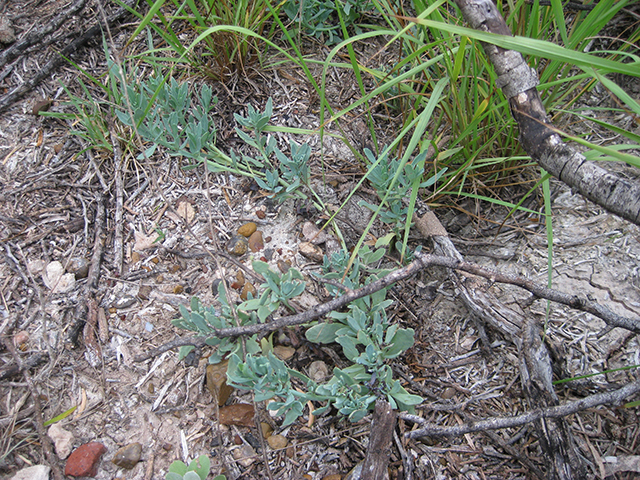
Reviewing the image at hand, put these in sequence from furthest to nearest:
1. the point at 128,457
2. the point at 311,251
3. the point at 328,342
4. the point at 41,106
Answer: the point at 41,106 → the point at 311,251 → the point at 328,342 → the point at 128,457

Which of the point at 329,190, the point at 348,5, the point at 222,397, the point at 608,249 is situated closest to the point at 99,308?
the point at 222,397

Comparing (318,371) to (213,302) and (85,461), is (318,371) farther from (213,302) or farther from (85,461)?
(85,461)

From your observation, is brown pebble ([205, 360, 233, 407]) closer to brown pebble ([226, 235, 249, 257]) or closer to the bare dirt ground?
the bare dirt ground

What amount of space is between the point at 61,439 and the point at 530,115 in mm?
1980

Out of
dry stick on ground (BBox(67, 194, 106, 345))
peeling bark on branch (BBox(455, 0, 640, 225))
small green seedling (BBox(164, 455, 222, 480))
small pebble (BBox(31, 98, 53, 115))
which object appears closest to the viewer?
peeling bark on branch (BBox(455, 0, 640, 225))

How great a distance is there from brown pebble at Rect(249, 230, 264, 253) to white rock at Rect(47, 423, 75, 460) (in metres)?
0.99

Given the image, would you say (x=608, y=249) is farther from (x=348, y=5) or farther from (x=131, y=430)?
(x=131, y=430)

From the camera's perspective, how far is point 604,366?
4.75 feet

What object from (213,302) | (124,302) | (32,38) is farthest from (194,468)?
(32,38)

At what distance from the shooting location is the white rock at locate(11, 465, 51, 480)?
4.56 ft

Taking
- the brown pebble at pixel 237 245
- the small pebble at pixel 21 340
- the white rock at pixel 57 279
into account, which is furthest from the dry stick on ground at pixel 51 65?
the brown pebble at pixel 237 245

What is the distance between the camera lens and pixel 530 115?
4.11ft

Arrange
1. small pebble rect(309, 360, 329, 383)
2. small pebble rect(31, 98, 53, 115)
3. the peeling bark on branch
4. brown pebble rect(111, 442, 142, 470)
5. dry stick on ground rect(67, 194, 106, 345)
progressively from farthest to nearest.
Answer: small pebble rect(31, 98, 53, 115)
dry stick on ground rect(67, 194, 106, 345)
small pebble rect(309, 360, 329, 383)
brown pebble rect(111, 442, 142, 470)
the peeling bark on branch

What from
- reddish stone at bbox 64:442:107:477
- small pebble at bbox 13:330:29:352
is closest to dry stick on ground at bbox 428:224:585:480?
reddish stone at bbox 64:442:107:477
